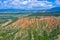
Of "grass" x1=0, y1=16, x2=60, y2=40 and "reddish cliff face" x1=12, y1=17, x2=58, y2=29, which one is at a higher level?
"reddish cliff face" x1=12, y1=17, x2=58, y2=29

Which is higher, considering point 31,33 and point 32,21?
point 32,21

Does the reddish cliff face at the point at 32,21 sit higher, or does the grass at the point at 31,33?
the reddish cliff face at the point at 32,21

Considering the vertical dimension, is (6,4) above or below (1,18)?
above

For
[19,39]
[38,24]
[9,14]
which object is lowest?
[19,39]

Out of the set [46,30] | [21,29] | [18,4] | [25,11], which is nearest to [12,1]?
[18,4]

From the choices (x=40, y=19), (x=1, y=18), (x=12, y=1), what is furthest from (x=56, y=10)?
(x=1, y=18)

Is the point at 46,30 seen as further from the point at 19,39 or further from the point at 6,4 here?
the point at 6,4
